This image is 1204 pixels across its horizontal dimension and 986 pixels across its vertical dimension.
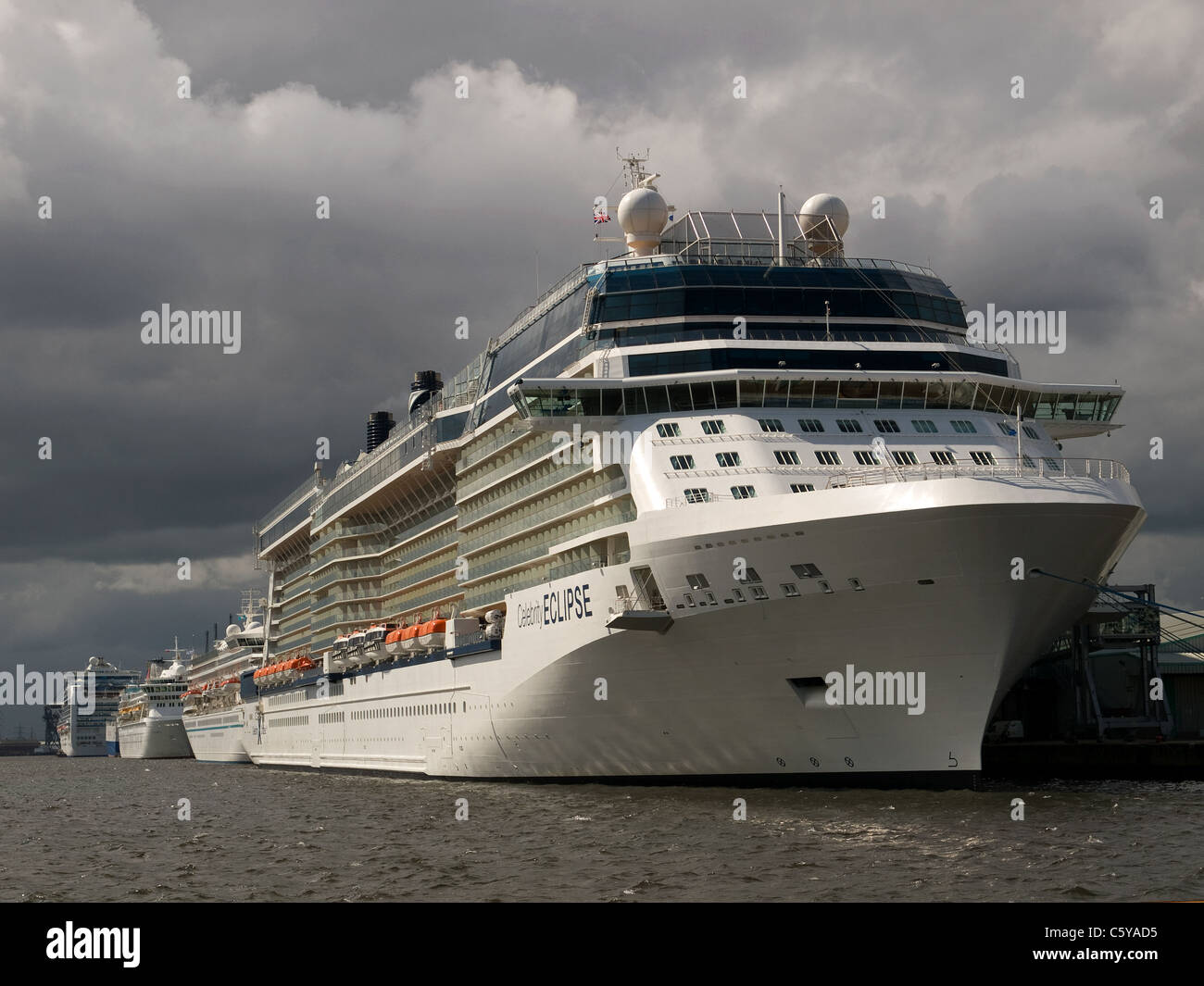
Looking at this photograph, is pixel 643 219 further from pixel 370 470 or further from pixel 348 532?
pixel 348 532

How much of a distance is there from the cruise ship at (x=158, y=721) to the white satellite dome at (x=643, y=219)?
88348 millimetres

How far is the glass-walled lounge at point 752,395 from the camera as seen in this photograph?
33.8m

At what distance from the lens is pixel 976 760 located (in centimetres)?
2842

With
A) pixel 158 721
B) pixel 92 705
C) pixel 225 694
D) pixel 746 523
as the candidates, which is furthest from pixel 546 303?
pixel 92 705

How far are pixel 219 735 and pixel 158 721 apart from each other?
34830mm

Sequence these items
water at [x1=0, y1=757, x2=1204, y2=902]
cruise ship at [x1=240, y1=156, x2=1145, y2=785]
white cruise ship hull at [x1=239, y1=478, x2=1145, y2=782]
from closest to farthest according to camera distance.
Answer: water at [x1=0, y1=757, x2=1204, y2=902] < white cruise ship hull at [x1=239, y1=478, x2=1145, y2=782] < cruise ship at [x1=240, y1=156, x2=1145, y2=785]

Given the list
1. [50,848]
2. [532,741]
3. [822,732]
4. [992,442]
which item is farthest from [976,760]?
[50,848]

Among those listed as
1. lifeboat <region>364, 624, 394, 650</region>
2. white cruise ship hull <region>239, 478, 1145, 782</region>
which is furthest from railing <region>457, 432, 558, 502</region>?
lifeboat <region>364, 624, 394, 650</region>

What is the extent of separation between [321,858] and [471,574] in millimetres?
20265

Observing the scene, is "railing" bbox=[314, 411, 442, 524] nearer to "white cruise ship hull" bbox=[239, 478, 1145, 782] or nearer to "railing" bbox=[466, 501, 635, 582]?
"railing" bbox=[466, 501, 635, 582]

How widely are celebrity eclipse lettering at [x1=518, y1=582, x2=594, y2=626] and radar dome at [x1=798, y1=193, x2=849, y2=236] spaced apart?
48.1 feet

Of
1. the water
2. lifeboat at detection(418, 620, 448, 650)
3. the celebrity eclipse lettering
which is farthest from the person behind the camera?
lifeboat at detection(418, 620, 448, 650)

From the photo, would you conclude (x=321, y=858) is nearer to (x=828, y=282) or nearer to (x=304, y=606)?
(x=828, y=282)

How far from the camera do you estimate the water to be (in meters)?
19.5
